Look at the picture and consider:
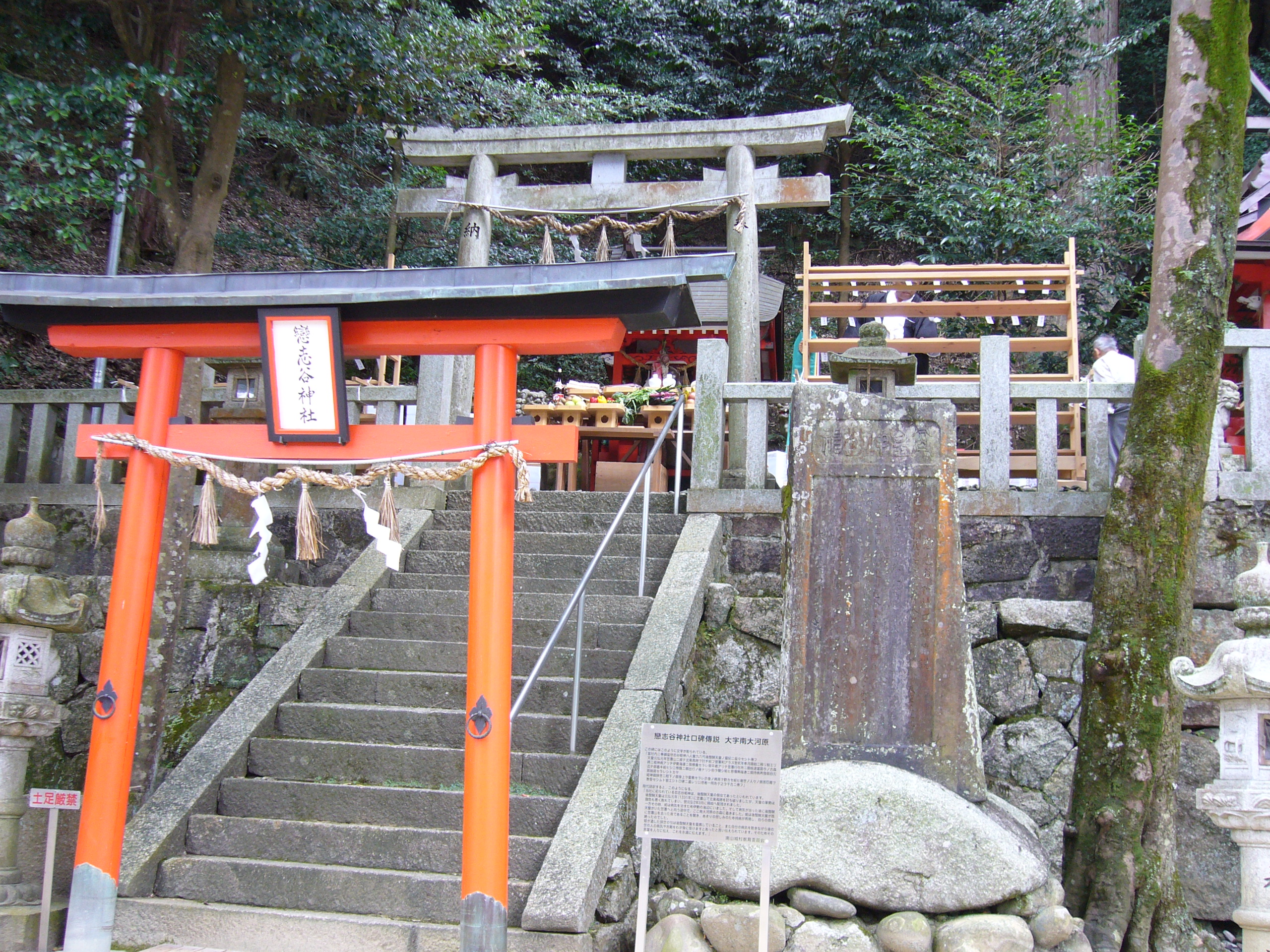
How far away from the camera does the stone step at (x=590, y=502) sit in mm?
7379

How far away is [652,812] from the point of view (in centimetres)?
363

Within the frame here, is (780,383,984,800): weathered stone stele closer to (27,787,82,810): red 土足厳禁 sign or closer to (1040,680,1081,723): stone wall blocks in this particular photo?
(1040,680,1081,723): stone wall blocks

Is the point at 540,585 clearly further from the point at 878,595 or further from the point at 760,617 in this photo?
the point at 878,595

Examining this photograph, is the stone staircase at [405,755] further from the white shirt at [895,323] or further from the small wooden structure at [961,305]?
the white shirt at [895,323]

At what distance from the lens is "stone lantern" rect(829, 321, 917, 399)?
5.21 meters

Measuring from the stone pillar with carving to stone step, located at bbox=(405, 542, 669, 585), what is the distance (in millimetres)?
2183

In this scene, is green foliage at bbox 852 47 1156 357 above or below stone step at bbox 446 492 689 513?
above

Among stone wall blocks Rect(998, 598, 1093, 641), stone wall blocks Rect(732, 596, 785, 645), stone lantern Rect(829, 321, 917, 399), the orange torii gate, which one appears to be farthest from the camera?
stone wall blocks Rect(732, 596, 785, 645)

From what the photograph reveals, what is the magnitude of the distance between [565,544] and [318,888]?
9.73ft

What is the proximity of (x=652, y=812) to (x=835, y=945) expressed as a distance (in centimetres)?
90

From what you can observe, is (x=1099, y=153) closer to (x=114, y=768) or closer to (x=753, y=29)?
(x=753, y=29)

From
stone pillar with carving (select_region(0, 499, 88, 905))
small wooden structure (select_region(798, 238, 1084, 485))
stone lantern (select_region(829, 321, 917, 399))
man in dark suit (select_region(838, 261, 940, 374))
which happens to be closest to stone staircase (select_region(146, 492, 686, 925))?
stone pillar with carving (select_region(0, 499, 88, 905))

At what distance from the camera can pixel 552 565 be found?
265 inches

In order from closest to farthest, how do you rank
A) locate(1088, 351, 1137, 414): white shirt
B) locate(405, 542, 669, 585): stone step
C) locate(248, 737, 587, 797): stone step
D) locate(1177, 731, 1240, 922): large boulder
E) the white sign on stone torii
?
1. locate(248, 737, 587, 797): stone step
2. locate(1177, 731, 1240, 922): large boulder
3. locate(405, 542, 669, 585): stone step
4. locate(1088, 351, 1137, 414): white shirt
5. the white sign on stone torii
